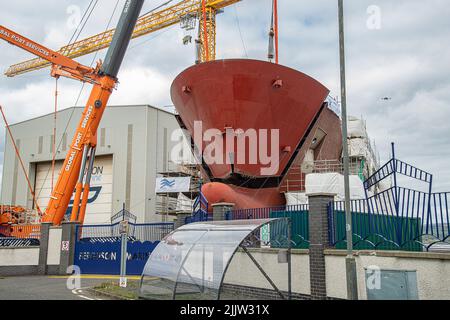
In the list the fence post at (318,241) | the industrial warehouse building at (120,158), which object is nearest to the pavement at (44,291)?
the fence post at (318,241)

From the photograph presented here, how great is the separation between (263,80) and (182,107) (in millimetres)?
5711

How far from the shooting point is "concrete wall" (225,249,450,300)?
7.70 m

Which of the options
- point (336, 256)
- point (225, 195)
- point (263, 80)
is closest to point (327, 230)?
point (336, 256)

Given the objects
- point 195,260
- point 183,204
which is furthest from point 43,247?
point 183,204

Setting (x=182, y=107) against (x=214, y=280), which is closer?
(x=214, y=280)

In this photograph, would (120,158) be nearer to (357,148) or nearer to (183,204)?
(183,204)

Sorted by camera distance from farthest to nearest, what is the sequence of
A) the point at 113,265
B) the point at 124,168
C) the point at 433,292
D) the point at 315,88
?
the point at 124,168
the point at 315,88
the point at 113,265
the point at 433,292

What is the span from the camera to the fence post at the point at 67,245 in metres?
20.1

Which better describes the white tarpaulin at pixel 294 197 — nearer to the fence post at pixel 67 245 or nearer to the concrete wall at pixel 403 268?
the fence post at pixel 67 245

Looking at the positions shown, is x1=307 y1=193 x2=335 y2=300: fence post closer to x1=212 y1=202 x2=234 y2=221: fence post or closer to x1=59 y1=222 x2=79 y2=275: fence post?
x1=212 y1=202 x2=234 y2=221: fence post

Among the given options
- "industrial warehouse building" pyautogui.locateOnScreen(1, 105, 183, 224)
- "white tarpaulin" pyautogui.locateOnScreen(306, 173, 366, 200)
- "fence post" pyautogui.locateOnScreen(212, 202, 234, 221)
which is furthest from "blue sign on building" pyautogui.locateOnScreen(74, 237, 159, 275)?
"industrial warehouse building" pyautogui.locateOnScreen(1, 105, 183, 224)

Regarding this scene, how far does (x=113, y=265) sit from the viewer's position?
19.4 metres

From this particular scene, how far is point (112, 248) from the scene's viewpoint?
19578 mm
